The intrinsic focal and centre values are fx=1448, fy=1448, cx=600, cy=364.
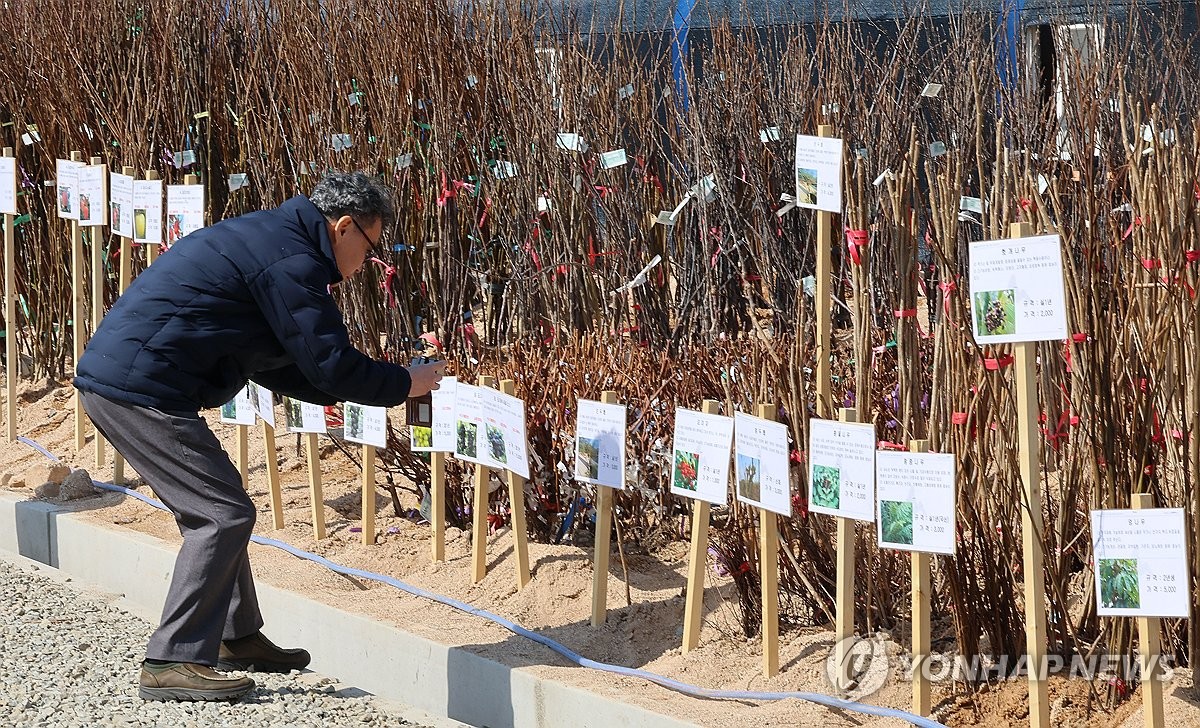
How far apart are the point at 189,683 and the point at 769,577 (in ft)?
4.91

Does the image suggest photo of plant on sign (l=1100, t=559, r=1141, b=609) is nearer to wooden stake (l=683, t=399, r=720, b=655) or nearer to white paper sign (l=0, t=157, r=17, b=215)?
wooden stake (l=683, t=399, r=720, b=655)

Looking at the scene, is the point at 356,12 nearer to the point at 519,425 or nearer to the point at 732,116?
the point at 732,116

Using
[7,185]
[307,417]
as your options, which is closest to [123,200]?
[7,185]

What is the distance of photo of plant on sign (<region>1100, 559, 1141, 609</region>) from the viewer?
265 cm

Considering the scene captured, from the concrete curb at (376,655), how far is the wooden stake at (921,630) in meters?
0.49

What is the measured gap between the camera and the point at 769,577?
330 cm

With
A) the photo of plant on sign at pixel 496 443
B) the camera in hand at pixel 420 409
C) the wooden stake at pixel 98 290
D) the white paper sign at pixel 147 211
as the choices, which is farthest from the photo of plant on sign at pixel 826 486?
the wooden stake at pixel 98 290

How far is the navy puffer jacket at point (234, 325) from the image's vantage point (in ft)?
11.4

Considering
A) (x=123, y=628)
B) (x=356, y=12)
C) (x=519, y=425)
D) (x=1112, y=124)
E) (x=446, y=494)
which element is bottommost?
(x=123, y=628)

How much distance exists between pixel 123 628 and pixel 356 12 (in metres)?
3.67

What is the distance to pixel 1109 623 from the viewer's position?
3.01 meters

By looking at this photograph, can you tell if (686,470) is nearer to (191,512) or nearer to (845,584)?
(845,584)

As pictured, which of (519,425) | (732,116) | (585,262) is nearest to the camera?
(519,425)

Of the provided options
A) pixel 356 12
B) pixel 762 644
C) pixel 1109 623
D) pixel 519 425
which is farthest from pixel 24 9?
pixel 1109 623
